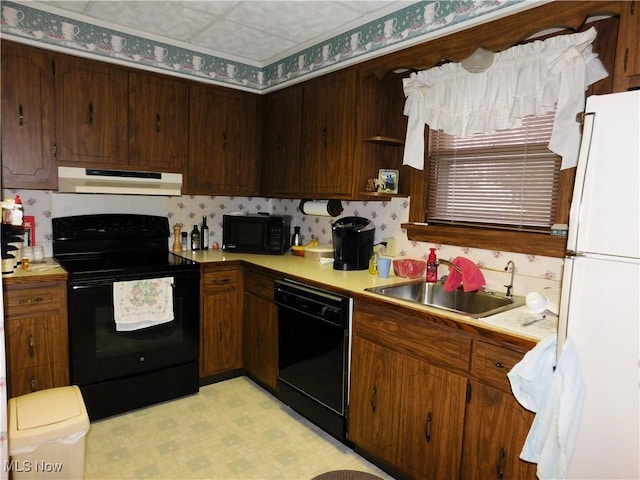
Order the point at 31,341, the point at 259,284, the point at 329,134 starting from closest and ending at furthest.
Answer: the point at 31,341
the point at 329,134
the point at 259,284

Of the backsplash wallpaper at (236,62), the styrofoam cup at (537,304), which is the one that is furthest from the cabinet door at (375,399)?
the backsplash wallpaper at (236,62)

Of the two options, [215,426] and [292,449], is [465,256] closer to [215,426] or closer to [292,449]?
[292,449]

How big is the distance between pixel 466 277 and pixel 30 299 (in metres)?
2.44

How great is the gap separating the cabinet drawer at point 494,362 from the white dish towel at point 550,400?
9cm

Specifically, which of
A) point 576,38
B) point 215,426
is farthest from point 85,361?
point 576,38

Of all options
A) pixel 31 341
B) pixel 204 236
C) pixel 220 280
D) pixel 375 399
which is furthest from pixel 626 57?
pixel 31 341

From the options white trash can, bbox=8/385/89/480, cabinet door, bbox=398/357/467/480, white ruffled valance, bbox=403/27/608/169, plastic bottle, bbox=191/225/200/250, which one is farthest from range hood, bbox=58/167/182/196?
cabinet door, bbox=398/357/467/480

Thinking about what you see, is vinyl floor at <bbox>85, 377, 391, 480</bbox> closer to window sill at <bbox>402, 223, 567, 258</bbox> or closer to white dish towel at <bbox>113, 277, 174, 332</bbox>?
white dish towel at <bbox>113, 277, 174, 332</bbox>

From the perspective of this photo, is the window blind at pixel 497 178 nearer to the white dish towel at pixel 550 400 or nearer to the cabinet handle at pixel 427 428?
the white dish towel at pixel 550 400

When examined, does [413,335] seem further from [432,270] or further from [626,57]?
[626,57]

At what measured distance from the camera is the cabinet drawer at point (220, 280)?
9.71ft

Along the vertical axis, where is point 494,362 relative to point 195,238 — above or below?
below

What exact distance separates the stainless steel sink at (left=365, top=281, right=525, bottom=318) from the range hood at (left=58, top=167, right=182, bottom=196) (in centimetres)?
174

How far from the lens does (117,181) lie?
283cm
